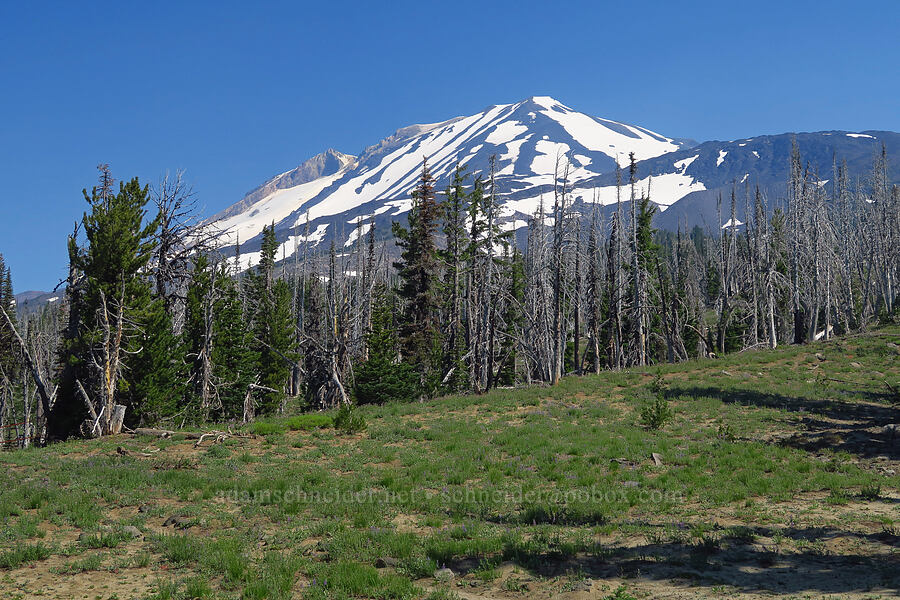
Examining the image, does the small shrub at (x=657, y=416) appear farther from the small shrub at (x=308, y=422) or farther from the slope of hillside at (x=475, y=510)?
the small shrub at (x=308, y=422)

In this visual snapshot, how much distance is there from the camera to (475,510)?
35.3 ft

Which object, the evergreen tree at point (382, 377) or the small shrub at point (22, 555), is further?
the evergreen tree at point (382, 377)

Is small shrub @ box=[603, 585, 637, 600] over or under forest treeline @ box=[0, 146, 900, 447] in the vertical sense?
under

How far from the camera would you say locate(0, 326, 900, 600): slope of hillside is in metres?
7.48

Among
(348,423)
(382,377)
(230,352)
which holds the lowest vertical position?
(348,423)

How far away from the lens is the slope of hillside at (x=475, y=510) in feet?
24.5

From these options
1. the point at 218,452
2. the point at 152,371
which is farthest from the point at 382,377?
the point at 218,452

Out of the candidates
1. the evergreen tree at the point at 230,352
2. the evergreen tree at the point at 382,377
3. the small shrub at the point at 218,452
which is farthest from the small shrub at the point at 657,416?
the evergreen tree at the point at 230,352

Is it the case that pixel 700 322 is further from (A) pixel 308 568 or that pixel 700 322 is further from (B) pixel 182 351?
(A) pixel 308 568

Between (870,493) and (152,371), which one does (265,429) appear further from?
(870,493)

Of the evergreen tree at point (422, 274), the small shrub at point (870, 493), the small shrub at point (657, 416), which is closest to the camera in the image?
the small shrub at point (870, 493)

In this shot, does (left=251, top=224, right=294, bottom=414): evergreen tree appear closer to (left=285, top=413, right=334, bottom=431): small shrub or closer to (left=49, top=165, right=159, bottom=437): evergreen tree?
(left=49, top=165, right=159, bottom=437): evergreen tree

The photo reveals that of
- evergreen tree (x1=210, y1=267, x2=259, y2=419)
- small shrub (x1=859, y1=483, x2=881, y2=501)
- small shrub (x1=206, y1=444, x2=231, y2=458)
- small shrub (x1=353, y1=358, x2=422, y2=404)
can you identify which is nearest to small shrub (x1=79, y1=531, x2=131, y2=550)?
small shrub (x1=206, y1=444, x2=231, y2=458)

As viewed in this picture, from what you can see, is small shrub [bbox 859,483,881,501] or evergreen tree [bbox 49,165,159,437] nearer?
small shrub [bbox 859,483,881,501]
